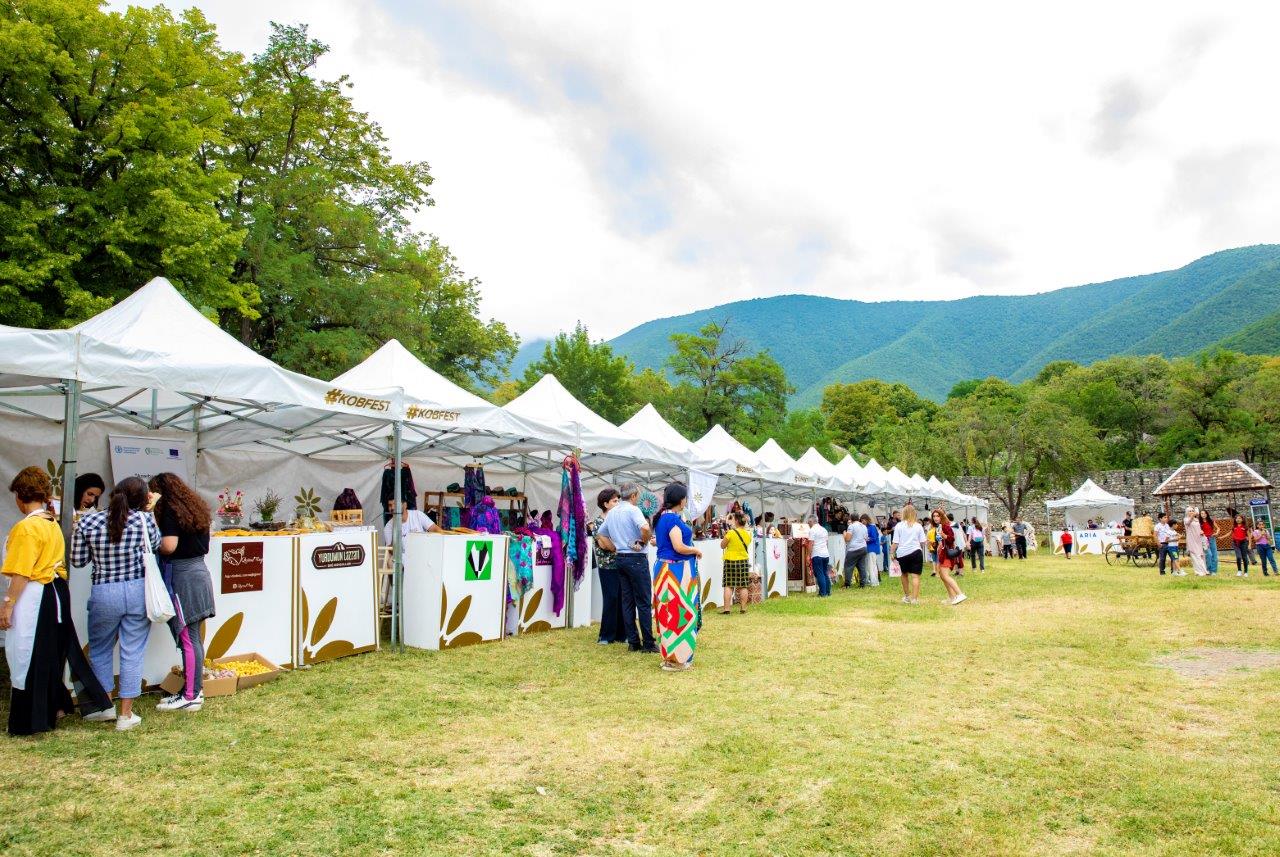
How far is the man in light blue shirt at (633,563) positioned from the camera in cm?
770

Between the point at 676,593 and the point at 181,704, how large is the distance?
12.2 ft

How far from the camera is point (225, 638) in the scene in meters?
5.93

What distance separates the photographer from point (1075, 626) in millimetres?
9289

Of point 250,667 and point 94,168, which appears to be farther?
point 94,168

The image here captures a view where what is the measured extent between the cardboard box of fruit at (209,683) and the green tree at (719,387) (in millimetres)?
36690

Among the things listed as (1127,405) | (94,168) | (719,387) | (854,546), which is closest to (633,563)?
(854,546)

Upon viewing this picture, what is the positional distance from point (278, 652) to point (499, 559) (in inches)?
95.6

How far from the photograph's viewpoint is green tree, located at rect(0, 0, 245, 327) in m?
12.3

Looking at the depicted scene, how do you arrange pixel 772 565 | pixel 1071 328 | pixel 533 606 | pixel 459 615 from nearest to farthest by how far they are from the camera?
1. pixel 459 615
2. pixel 533 606
3. pixel 772 565
4. pixel 1071 328

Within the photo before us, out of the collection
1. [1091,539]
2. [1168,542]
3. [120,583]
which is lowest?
[1091,539]

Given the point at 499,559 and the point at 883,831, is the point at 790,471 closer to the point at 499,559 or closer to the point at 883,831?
the point at 499,559

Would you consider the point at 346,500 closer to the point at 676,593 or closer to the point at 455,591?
the point at 455,591

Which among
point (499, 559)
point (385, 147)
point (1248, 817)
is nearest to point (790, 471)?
point (499, 559)

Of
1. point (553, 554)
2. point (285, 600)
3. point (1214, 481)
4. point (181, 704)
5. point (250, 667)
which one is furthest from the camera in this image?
point (1214, 481)
